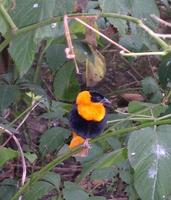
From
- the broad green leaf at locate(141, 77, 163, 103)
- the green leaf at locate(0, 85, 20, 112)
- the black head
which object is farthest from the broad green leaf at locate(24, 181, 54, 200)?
the broad green leaf at locate(141, 77, 163, 103)

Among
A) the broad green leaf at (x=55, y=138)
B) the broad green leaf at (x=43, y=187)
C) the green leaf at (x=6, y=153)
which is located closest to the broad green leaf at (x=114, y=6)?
the green leaf at (x=6, y=153)

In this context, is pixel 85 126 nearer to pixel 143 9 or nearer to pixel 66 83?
pixel 143 9

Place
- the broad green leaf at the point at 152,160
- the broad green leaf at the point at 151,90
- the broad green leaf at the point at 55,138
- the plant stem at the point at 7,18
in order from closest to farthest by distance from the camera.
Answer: the plant stem at the point at 7,18
the broad green leaf at the point at 152,160
the broad green leaf at the point at 55,138
the broad green leaf at the point at 151,90

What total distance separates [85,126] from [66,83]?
48 centimetres

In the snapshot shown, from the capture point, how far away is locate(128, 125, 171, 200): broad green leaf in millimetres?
1012

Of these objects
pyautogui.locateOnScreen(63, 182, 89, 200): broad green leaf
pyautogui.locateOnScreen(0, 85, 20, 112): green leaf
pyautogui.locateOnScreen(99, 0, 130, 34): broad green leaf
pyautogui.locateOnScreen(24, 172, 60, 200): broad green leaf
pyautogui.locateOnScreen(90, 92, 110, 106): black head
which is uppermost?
pyautogui.locateOnScreen(99, 0, 130, 34): broad green leaf

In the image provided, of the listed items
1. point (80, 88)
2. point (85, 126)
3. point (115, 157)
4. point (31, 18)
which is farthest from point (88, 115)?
point (80, 88)

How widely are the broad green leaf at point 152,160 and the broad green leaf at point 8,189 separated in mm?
479

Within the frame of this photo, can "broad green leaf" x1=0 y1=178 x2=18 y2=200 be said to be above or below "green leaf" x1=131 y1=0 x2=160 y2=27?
below

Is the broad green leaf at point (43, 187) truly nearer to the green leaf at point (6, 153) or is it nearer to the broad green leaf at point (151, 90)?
the green leaf at point (6, 153)

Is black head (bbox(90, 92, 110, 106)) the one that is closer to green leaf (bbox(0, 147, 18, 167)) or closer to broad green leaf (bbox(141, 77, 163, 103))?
green leaf (bbox(0, 147, 18, 167))

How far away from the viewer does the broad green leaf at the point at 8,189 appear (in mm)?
1417

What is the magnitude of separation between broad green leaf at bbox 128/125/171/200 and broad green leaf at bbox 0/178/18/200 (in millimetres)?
479

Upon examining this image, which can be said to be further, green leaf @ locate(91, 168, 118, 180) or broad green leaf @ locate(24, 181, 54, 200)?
green leaf @ locate(91, 168, 118, 180)
